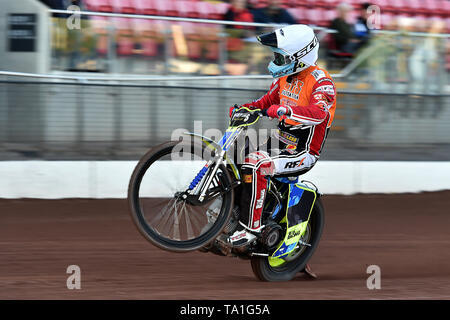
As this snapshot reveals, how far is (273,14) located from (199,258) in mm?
5868

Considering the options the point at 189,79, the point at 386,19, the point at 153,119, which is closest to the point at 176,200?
the point at 153,119

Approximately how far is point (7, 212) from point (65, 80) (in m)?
1.94

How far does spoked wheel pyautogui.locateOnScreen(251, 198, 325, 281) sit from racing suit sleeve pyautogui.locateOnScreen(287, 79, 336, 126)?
3.02ft

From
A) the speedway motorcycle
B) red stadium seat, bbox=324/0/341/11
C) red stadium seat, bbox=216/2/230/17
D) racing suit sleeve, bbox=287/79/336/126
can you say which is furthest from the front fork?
red stadium seat, bbox=324/0/341/11

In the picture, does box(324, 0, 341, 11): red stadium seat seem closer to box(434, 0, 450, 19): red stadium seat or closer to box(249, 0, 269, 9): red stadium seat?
box(249, 0, 269, 9): red stadium seat

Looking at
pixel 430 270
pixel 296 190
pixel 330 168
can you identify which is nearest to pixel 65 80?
pixel 330 168

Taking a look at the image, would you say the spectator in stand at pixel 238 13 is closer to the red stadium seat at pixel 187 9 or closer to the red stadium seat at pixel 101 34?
the red stadium seat at pixel 187 9

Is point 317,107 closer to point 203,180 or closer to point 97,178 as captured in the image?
point 203,180

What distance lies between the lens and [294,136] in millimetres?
5430

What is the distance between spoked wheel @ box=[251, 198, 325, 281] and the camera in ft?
18.2

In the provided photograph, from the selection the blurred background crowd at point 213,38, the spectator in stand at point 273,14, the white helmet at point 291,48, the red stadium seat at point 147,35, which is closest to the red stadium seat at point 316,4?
the blurred background crowd at point 213,38

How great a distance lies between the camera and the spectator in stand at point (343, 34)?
1058 centimetres

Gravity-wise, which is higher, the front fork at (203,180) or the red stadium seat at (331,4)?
the red stadium seat at (331,4)

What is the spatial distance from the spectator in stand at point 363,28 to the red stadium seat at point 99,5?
12.5ft
